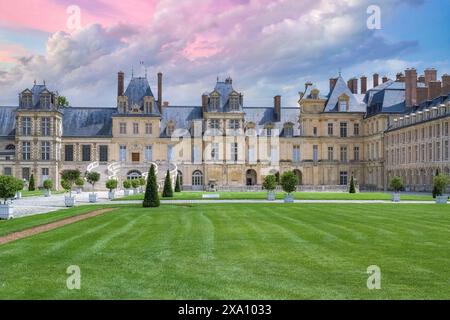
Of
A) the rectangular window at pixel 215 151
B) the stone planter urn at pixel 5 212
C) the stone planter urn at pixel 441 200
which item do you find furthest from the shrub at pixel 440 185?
the rectangular window at pixel 215 151

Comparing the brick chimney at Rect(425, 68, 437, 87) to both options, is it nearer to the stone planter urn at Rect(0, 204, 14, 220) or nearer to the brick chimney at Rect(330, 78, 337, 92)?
the brick chimney at Rect(330, 78, 337, 92)

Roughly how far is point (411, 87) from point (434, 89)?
3698mm

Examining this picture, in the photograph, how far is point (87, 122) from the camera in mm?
66750

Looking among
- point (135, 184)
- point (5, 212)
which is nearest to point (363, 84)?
point (135, 184)

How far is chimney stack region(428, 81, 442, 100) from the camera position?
190ft

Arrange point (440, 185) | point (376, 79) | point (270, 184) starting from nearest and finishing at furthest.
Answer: point (440, 185) < point (270, 184) < point (376, 79)

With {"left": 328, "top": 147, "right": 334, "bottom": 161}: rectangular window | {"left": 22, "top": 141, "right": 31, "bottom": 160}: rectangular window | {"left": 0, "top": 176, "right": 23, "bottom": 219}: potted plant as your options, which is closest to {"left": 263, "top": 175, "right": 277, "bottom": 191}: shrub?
{"left": 0, "top": 176, "right": 23, "bottom": 219}: potted plant

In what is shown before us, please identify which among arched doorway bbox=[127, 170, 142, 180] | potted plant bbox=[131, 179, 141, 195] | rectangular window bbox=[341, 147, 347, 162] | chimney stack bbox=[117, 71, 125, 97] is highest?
chimney stack bbox=[117, 71, 125, 97]

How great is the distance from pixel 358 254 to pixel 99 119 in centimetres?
5775

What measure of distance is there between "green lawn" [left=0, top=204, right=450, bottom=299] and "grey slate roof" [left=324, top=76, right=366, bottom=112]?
5042 centimetres

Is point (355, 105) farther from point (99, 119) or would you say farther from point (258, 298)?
point (258, 298)

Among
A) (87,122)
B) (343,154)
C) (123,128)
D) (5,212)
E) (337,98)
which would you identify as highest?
(337,98)

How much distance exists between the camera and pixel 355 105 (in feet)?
225

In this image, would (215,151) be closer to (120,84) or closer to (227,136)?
(227,136)
